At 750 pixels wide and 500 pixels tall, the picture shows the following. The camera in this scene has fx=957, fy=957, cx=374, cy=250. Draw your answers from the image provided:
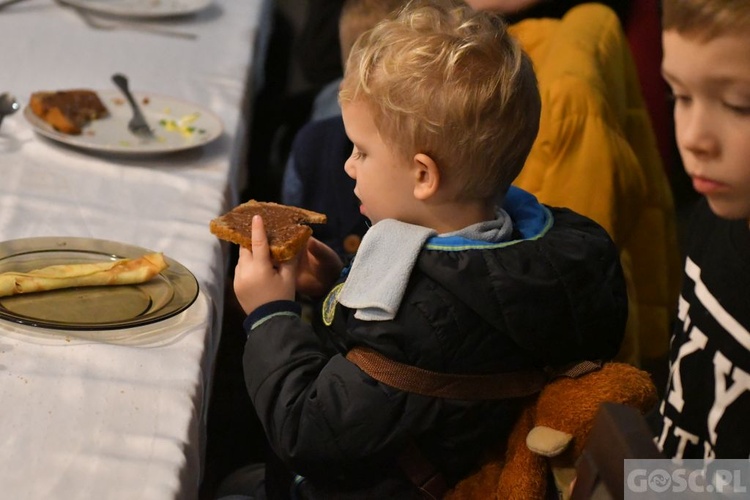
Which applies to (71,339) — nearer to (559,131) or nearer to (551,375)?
(551,375)

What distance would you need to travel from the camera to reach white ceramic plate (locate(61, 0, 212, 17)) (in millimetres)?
2686

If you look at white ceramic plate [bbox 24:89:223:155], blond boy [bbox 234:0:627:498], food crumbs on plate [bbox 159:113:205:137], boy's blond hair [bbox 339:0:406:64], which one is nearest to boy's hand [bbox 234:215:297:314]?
blond boy [bbox 234:0:627:498]

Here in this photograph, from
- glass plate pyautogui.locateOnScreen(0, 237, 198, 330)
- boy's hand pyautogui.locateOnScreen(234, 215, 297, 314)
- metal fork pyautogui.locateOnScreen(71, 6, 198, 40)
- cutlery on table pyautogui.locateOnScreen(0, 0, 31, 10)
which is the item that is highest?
boy's hand pyautogui.locateOnScreen(234, 215, 297, 314)

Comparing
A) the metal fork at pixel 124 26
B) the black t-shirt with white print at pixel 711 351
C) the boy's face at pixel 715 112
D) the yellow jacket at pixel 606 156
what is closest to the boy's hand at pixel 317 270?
the yellow jacket at pixel 606 156

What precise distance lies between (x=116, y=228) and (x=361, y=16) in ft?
3.68

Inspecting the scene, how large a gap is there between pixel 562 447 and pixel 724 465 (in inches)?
11.4

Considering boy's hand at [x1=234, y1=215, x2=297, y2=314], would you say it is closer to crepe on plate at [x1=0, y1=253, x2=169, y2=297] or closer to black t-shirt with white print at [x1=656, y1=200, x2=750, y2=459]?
crepe on plate at [x1=0, y1=253, x2=169, y2=297]

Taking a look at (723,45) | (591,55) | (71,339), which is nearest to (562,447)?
(723,45)

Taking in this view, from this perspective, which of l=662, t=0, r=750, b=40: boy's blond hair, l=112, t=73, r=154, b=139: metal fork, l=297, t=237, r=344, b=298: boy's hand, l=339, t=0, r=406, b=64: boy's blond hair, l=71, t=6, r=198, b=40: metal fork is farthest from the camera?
l=71, t=6, r=198, b=40: metal fork

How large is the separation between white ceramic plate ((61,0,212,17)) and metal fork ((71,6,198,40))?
A: 2 cm

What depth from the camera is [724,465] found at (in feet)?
4.37

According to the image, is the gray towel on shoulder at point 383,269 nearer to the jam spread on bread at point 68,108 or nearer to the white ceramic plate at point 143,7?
the jam spread on bread at point 68,108

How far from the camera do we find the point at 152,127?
2.07 m

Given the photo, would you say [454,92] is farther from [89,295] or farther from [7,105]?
[7,105]
